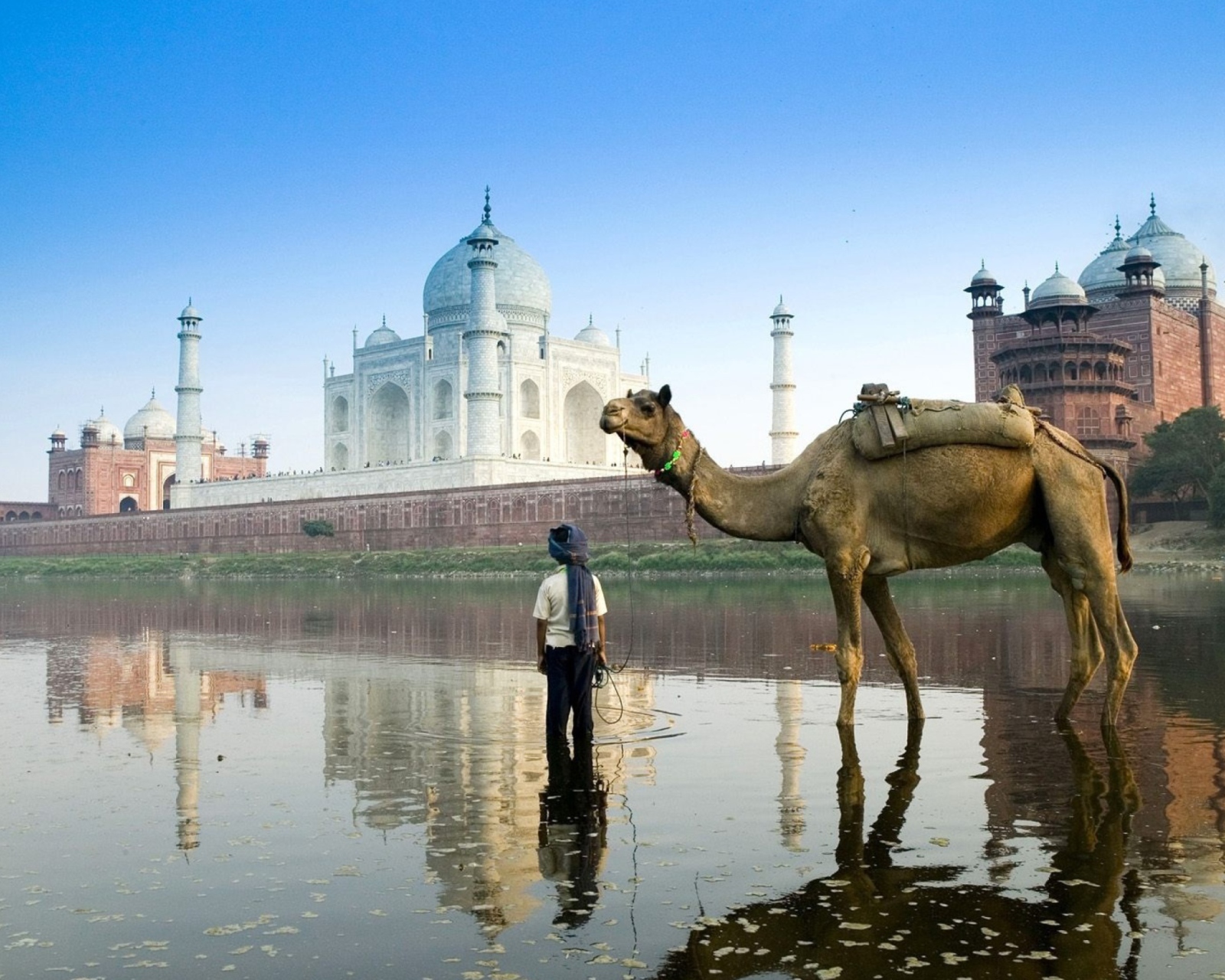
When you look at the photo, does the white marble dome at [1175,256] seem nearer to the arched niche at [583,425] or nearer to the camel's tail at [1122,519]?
the arched niche at [583,425]

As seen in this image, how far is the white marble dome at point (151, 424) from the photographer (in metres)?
94.9

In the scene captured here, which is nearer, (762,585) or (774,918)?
(774,918)

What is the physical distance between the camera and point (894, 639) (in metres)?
7.57

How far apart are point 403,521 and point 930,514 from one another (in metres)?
51.8

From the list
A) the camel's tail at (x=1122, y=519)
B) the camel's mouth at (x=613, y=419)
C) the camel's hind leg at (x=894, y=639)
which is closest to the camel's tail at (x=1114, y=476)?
the camel's tail at (x=1122, y=519)

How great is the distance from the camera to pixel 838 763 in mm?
6367

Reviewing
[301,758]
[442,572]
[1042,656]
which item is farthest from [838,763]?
[442,572]

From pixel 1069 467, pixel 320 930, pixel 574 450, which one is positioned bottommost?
pixel 320 930

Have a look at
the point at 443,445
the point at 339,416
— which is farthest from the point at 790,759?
the point at 339,416

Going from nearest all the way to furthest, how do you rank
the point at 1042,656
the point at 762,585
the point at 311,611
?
the point at 1042,656, the point at 311,611, the point at 762,585

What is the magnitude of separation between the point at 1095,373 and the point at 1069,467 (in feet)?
157

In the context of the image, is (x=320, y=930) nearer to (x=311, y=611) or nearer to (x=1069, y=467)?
(x=1069, y=467)

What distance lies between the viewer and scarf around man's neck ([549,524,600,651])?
6988 mm

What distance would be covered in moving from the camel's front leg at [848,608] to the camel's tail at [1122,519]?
150 centimetres
